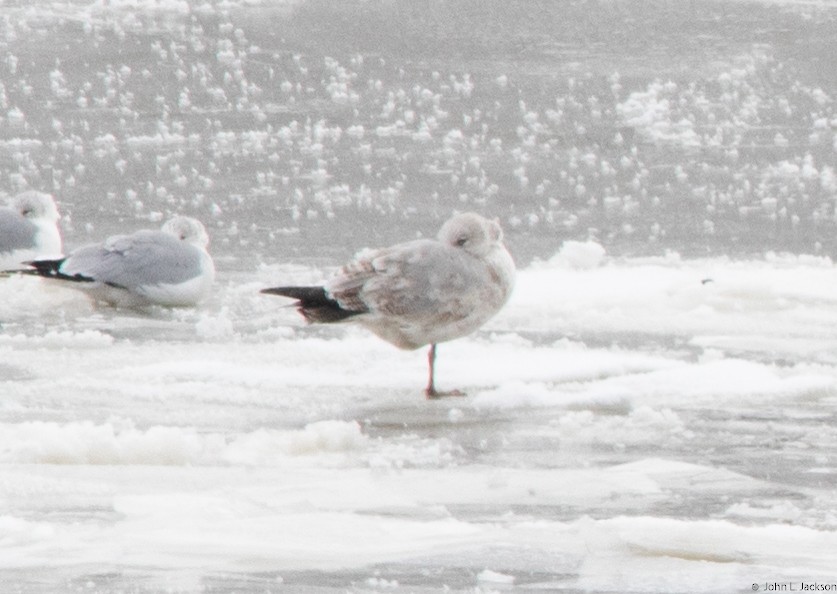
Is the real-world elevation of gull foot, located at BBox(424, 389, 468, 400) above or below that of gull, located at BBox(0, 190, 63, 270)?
below

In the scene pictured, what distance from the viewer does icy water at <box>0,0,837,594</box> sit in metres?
4.10

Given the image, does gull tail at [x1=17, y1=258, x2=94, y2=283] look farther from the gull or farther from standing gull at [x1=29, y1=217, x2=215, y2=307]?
the gull

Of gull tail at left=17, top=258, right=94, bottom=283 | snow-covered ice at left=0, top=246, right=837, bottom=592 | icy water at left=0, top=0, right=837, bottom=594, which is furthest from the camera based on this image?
gull tail at left=17, top=258, right=94, bottom=283

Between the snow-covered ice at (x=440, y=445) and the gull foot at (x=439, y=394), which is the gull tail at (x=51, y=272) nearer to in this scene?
the snow-covered ice at (x=440, y=445)

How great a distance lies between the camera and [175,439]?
486 centimetres

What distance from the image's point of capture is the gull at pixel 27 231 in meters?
7.56

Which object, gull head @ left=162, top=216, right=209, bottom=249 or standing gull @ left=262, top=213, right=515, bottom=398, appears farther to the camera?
gull head @ left=162, top=216, right=209, bottom=249

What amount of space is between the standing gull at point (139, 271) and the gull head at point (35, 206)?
0.55m

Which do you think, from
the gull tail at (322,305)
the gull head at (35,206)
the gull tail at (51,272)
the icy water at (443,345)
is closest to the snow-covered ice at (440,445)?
the icy water at (443,345)

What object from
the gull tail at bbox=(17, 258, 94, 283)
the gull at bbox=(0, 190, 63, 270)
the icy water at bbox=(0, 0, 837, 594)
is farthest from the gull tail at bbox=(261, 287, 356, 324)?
the gull at bbox=(0, 190, 63, 270)

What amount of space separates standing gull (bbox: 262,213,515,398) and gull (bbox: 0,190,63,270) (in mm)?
2132

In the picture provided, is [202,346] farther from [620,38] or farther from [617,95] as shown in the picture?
[620,38]

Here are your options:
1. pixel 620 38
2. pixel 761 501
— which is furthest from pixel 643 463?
pixel 620 38

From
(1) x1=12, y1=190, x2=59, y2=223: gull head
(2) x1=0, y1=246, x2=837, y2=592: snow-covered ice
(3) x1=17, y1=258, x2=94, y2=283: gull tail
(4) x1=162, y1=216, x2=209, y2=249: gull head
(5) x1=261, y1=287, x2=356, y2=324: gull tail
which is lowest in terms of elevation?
(2) x1=0, y1=246, x2=837, y2=592: snow-covered ice
